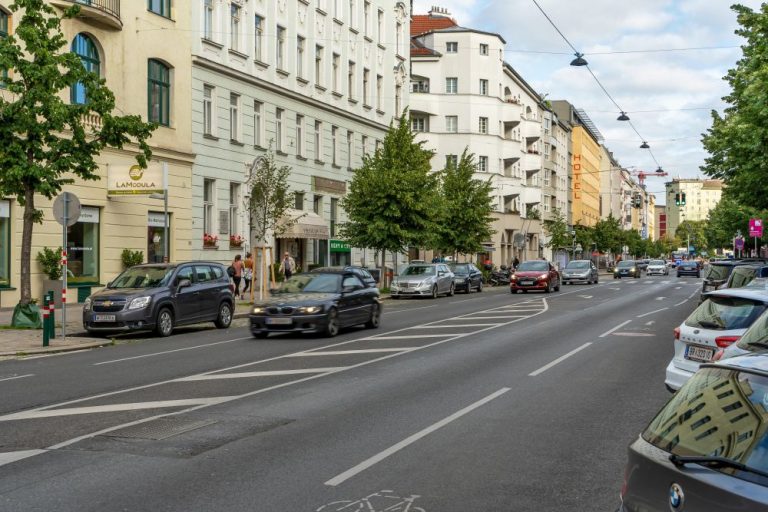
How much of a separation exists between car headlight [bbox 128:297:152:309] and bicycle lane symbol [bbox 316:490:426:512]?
569 inches

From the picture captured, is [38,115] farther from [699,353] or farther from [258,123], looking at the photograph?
[258,123]

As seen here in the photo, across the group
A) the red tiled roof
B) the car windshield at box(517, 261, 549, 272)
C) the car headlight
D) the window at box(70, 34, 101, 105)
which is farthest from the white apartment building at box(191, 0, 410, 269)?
the red tiled roof

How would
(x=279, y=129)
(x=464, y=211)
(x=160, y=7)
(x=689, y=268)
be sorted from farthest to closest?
(x=689, y=268)
(x=464, y=211)
(x=279, y=129)
(x=160, y=7)

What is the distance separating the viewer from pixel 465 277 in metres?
44.4

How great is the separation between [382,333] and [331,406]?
397 inches

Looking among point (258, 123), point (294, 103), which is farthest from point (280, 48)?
→ point (258, 123)

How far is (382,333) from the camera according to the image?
65.9 feet

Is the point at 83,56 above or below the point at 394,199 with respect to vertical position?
above

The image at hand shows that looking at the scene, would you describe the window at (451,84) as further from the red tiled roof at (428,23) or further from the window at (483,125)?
the red tiled roof at (428,23)

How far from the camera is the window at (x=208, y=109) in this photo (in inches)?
1367

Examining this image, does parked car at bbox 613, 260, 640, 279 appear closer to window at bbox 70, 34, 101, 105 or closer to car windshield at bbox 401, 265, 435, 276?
car windshield at bbox 401, 265, 435, 276

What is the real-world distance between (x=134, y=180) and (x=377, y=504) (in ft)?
76.3

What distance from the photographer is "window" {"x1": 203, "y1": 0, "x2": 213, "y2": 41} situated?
34.6 m

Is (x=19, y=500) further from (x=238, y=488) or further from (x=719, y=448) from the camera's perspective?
(x=719, y=448)
